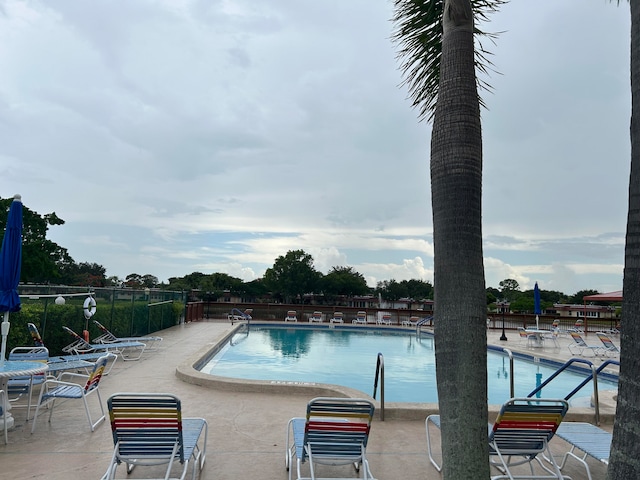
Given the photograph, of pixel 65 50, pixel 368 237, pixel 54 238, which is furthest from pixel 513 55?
pixel 54 238

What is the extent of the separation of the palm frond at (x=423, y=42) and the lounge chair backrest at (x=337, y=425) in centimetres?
259

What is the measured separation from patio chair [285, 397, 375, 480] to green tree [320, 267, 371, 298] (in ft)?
196

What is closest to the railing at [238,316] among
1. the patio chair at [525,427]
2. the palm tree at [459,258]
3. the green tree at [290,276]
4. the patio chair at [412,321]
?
the patio chair at [412,321]

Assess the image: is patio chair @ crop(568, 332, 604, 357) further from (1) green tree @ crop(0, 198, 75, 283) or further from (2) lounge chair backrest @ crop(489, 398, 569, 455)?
(1) green tree @ crop(0, 198, 75, 283)

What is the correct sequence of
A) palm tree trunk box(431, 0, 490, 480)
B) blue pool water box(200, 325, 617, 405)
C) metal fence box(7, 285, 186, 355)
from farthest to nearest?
blue pool water box(200, 325, 617, 405), metal fence box(7, 285, 186, 355), palm tree trunk box(431, 0, 490, 480)

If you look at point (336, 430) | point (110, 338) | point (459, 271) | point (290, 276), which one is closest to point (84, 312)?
point (110, 338)

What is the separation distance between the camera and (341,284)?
215 feet

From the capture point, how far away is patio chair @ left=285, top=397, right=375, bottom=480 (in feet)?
11.7

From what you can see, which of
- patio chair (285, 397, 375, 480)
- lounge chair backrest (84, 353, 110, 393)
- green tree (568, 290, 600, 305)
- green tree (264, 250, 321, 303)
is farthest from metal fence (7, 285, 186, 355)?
green tree (568, 290, 600, 305)

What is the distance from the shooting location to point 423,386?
35.3 ft

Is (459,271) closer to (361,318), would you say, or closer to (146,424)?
(146,424)

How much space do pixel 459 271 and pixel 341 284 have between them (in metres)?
63.9

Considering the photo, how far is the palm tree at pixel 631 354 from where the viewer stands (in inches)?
54.3

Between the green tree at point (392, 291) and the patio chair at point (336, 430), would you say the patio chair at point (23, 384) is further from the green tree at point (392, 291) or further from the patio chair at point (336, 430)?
the green tree at point (392, 291)
